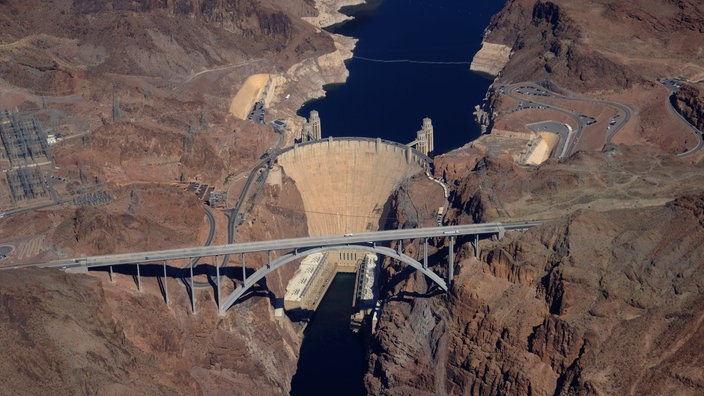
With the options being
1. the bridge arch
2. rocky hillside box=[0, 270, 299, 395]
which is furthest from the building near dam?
the bridge arch

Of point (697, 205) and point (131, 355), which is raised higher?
point (697, 205)

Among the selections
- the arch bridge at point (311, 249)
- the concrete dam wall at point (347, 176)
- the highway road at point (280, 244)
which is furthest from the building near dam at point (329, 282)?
the highway road at point (280, 244)

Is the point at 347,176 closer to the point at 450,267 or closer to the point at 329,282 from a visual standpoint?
the point at 329,282

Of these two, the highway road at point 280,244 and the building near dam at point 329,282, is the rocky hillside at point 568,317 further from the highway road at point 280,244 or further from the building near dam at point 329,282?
the building near dam at point 329,282

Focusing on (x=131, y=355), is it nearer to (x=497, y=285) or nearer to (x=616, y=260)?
(x=497, y=285)

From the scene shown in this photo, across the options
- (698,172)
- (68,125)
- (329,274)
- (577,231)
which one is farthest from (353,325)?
(68,125)

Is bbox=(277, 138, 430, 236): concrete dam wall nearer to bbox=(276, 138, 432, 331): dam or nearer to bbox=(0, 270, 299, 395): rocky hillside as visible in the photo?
bbox=(276, 138, 432, 331): dam
